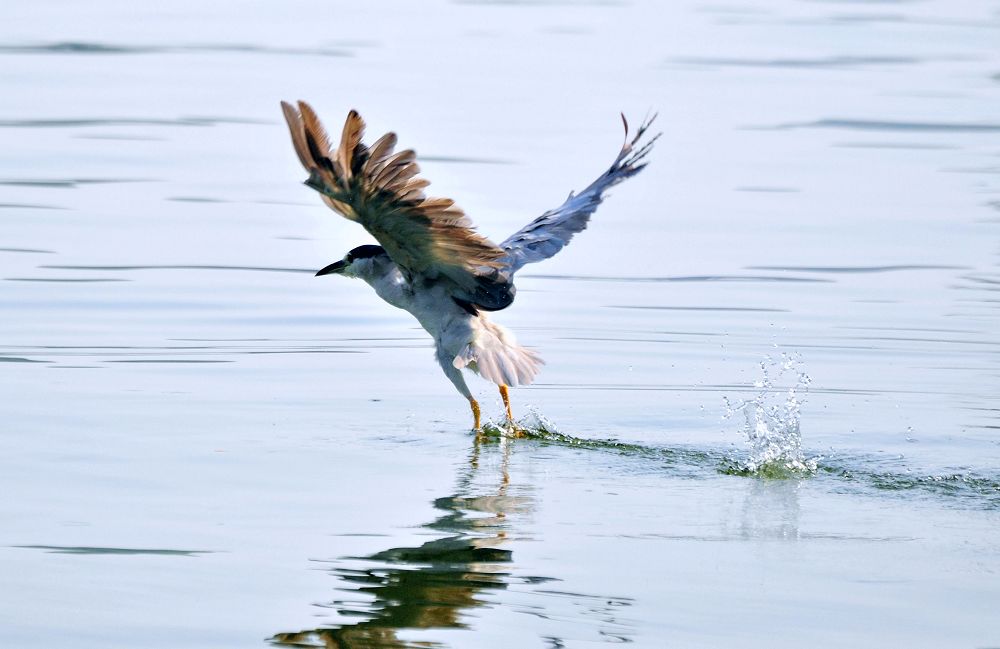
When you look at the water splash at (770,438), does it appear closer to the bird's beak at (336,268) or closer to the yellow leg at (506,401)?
the yellow leg at (506,401)

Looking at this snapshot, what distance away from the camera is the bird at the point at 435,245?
8461 millimetres

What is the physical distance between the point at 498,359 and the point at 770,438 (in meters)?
1.71

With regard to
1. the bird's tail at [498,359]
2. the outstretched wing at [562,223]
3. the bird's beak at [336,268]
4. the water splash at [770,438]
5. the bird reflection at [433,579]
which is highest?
the outstretched wing at [562,223]

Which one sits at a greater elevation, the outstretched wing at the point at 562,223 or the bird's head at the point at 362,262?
the outstretched wing at the point at 562,223

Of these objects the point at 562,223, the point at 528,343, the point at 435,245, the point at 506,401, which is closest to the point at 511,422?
the point at 506,401

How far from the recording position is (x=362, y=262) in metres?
10.9

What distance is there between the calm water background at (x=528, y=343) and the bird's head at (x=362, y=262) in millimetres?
708

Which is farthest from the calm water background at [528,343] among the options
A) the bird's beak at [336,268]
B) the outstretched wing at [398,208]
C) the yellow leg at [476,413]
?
the outstretched wing at [398,208]

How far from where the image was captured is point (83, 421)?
31.9 feet

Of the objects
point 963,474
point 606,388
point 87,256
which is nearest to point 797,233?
point 606,388

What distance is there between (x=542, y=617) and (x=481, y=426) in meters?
3.79

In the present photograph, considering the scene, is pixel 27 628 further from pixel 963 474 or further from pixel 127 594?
pixel 963 474

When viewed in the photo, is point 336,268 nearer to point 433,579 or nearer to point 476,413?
point 476,413

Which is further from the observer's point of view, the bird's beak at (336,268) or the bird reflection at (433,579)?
the bird's beak at (336,268)
